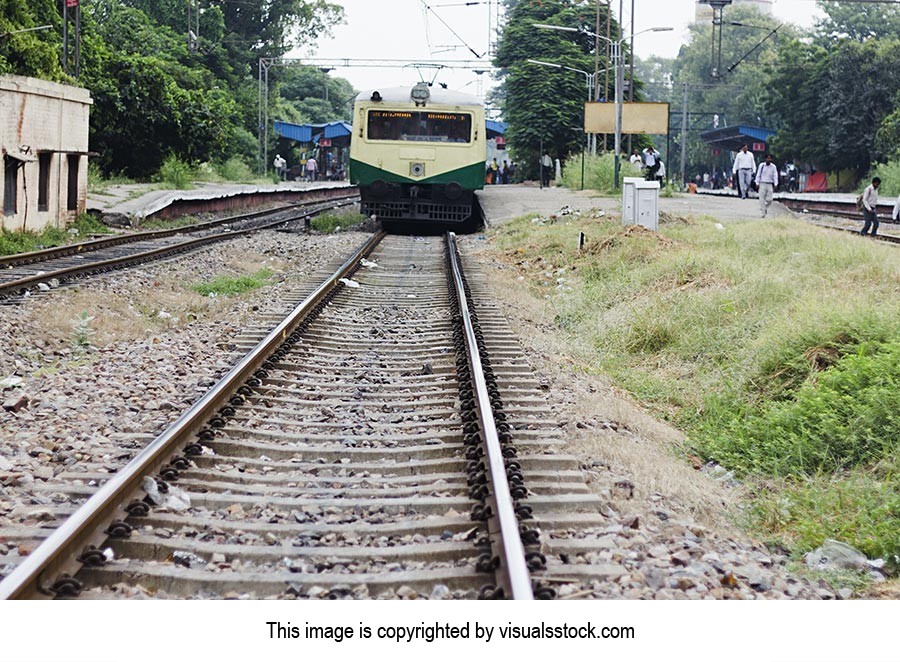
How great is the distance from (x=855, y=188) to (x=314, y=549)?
5299cm

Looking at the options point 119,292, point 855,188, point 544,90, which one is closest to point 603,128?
point 544,90

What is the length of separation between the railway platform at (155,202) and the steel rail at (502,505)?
655 inches

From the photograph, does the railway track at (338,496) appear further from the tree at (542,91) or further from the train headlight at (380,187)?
the tree at (542,91)

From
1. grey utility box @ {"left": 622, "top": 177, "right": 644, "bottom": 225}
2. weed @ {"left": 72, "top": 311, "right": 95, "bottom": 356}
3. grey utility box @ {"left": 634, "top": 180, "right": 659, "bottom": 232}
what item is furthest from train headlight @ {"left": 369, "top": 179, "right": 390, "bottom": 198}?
weed @ {"left": 72, "top": 311, "right": 95, "bottom": 356}

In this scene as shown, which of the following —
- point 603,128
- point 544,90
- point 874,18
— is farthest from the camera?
point 874,18

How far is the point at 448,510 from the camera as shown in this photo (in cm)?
504

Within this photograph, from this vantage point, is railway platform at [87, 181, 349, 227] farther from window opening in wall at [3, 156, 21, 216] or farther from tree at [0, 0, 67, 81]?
window opening in wall at [3, 156, 21, 216]

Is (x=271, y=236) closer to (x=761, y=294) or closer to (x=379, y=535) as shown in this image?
(x=761, y=294)

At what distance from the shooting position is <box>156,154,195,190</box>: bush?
3531 centimetres

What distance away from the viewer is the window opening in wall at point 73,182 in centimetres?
2134

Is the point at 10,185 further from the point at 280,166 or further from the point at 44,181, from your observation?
the point at 280,166

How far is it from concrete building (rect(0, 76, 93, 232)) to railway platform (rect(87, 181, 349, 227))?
3.90 feet

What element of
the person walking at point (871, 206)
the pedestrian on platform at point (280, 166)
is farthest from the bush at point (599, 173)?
the pedestrian on platform at point (280, 166)

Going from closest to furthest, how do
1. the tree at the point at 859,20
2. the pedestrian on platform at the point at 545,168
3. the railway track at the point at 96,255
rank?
the railway track at the point at 96,255
the pedestrian on platform at the point at 545,168
the tree at the point at 859,20
